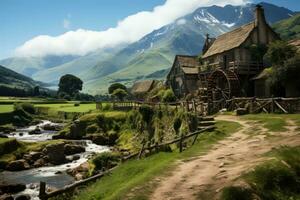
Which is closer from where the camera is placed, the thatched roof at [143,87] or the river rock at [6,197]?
the river rock at [6,197]

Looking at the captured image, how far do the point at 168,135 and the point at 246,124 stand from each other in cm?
1432

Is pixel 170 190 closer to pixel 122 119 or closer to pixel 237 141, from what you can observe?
pixel 237 141

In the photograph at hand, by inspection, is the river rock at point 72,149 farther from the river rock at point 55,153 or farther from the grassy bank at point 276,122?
the grassy bank at point 276,122

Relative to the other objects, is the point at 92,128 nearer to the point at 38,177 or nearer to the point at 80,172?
the point at 38,177

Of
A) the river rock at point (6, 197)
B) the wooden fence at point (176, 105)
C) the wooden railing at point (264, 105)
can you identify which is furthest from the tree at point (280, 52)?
the river rock at point (6, 197)

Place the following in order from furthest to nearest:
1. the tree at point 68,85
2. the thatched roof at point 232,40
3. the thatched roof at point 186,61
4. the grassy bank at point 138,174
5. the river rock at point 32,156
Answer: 1. the tree at point 68,85
2. the thatched roof at point 186,61
3. the thatched roof at point 232,40
4. the river rock at point 32,156
5. the grassy bank at point 138,174

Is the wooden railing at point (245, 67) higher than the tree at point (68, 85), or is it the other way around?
the tree at point (68, 85)

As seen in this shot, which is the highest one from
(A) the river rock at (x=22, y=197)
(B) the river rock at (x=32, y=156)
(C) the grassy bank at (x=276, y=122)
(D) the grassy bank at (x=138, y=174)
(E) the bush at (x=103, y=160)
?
(C) the grassy bank at (x=276, y=122)

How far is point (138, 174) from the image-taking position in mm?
21344

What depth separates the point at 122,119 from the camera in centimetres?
6550

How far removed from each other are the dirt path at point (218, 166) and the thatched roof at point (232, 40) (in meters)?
31.8

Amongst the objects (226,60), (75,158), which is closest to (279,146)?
(75,158)

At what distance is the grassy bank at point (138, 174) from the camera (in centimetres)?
1741

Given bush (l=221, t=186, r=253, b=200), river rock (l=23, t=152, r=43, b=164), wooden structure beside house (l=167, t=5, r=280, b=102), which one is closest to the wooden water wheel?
wooden structure beside house (l=167, t=5, r=280, b=102)
